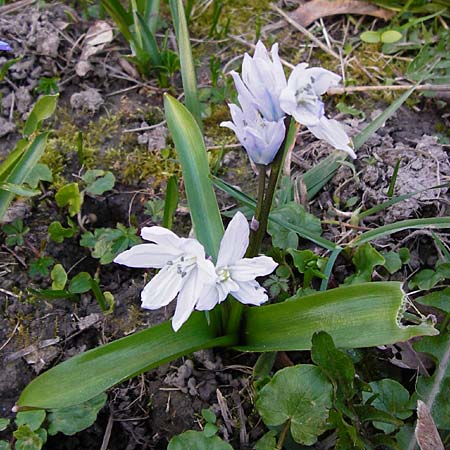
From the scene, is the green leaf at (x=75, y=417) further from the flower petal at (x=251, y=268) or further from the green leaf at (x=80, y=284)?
the flower petal at (x=251, y=268)

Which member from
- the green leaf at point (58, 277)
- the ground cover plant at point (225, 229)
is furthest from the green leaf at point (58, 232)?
the green leaf at point (58, 277)

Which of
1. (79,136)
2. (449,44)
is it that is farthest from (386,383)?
(449,44)

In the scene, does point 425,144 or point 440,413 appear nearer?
point 440,413

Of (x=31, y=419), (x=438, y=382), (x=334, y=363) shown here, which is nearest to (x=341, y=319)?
(x=334, y=363)

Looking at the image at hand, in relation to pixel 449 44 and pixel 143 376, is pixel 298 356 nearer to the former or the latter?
pixel 143 376

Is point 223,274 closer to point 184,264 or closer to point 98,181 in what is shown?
point 184,264
